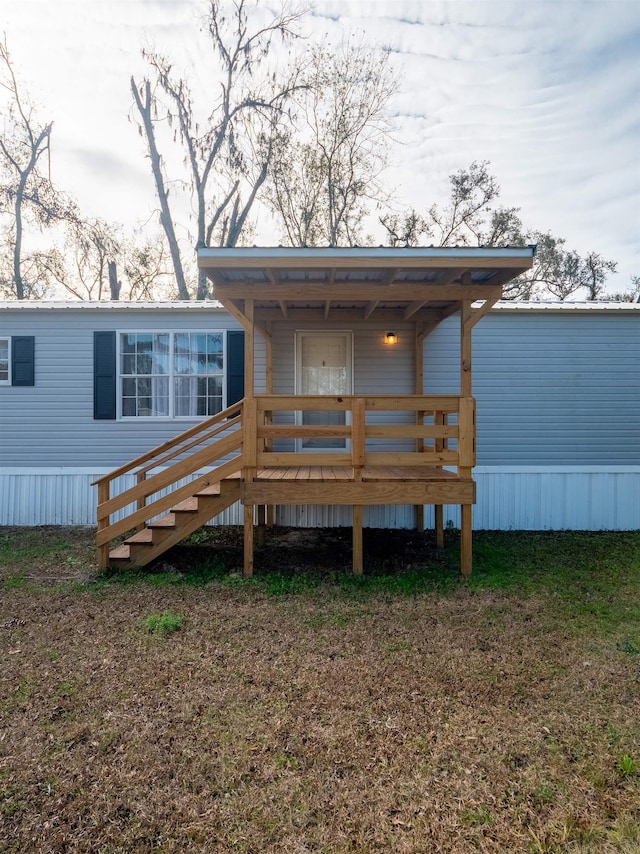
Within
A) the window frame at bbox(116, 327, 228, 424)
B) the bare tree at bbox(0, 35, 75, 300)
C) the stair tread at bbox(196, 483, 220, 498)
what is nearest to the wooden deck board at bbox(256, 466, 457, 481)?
the stair tread at bbox(196, 483, 220, 498)

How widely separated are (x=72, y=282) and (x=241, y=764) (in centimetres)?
1831

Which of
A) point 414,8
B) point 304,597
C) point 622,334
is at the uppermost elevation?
point 414,8

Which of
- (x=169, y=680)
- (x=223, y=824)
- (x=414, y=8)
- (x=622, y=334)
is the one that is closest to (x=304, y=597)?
(x=169, y=680)

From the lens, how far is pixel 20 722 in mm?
2572

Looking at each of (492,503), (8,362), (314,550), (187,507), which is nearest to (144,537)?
(187,507)

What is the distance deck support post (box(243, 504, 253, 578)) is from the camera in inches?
194

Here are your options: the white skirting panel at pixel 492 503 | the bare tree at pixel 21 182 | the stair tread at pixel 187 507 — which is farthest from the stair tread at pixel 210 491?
the bare tree at pixel 21 182

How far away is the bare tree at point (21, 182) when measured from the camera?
14.8 metres

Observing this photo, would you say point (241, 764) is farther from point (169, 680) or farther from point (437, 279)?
point (437, 279)

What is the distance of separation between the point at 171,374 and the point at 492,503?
5358mm

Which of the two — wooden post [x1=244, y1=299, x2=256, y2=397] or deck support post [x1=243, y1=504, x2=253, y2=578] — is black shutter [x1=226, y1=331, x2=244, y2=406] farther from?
deck support post [x1=243, y1=504, x2=253, y2=578]

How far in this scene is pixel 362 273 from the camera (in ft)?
16.3

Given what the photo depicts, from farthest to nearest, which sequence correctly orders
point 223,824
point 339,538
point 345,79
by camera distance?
point 345,79 < point 339,538 < point 223,824

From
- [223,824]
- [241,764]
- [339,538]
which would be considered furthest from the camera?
[339,538]
